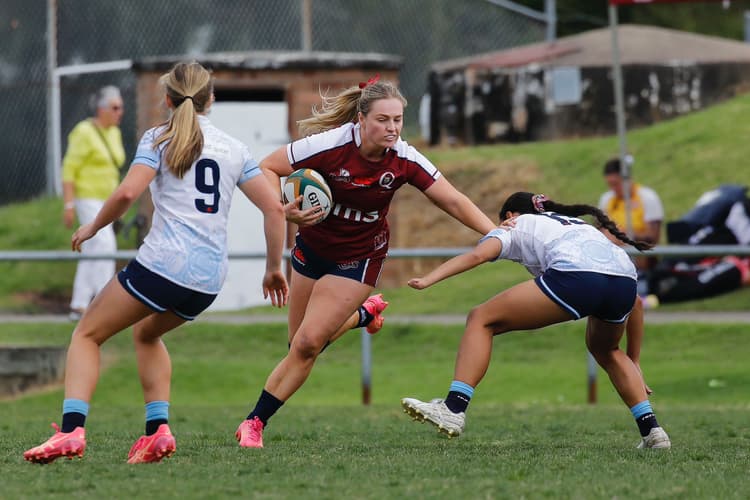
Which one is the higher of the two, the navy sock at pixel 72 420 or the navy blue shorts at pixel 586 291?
the navy blue shorts at pixel 586 291

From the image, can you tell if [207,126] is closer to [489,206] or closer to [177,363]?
[177,363]

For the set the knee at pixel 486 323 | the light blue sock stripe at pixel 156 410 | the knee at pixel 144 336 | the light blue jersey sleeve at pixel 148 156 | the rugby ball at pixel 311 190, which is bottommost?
the light blue sock stripe at pixel 156 410

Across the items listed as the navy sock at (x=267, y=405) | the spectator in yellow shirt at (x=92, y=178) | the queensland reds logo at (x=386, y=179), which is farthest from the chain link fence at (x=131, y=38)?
the queensland reds logo at (x=386, y=179)

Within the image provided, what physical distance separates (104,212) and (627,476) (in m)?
2.56

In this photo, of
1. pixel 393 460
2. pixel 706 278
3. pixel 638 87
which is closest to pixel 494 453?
pixel 393 460

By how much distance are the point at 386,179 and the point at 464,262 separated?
67 cm

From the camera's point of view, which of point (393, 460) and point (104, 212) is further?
point (393, 460)

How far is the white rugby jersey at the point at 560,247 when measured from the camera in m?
7.06

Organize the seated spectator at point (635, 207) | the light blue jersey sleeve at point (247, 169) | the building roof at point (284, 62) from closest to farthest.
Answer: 1. the light blue jersey sleeve at point (247, 169)
2. the seated spectator at point (635, 207)
3. the building roof at point (284, 62)

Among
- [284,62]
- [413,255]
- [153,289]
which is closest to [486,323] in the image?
[153,289]

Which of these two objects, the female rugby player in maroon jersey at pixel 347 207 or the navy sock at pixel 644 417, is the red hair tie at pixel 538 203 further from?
the navy sock at pixel 644 417

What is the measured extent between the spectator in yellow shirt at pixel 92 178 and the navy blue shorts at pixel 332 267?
231 inches

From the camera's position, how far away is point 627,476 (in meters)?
6.13

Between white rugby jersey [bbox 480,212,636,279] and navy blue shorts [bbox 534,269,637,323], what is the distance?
0.04 meters
